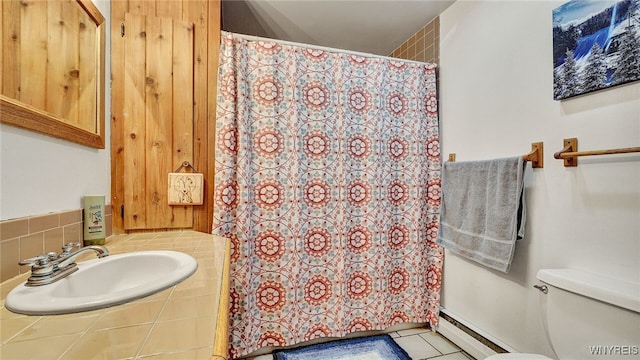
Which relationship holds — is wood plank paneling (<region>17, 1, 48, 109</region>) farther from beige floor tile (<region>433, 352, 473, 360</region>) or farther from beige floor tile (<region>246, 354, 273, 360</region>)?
beige floor tile (<region>433, 352, 473, 360</region>)

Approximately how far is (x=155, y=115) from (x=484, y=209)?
1.99 meters

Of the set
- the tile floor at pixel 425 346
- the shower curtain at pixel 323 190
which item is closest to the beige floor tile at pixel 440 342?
the tile floor at pixel 425 346

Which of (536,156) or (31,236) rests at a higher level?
(536,156)

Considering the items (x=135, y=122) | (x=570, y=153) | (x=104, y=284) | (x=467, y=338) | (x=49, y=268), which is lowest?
(x=467, y=338)

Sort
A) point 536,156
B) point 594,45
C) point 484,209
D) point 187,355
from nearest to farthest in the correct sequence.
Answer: point 187,355 → point 594,45 → point 536,156 → point 484,209

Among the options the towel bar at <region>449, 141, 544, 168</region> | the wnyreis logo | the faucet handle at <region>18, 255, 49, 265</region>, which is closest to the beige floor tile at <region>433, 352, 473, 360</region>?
the wnyreis logo

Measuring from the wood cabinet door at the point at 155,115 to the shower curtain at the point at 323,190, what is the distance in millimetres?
207

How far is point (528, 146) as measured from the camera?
1.44m

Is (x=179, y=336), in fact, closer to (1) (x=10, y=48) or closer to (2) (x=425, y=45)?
(1) (x=10, y=48)

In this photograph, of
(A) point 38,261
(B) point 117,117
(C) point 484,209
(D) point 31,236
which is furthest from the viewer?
(C) point 484,209

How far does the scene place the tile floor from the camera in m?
1.72

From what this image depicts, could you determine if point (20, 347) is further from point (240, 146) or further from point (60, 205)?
point (240, 146)

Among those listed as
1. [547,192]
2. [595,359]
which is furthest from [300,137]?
[595,359]

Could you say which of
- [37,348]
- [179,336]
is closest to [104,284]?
[37,348]
